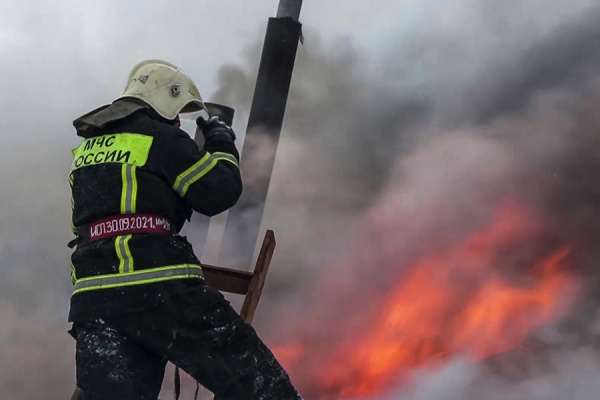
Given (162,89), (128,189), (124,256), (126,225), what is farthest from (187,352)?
(162,89)

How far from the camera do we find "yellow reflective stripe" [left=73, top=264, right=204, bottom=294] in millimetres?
2549

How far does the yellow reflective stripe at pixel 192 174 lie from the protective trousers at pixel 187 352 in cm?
40

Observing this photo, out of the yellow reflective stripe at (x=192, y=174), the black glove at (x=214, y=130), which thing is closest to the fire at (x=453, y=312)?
the black glove at (x=214, y=130)

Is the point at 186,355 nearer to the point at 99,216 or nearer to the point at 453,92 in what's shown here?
the point at 99,216

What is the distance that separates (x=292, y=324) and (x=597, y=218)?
3023 millimetres

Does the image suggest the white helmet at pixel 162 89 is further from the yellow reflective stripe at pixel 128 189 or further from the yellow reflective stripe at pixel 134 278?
the yellow reflective stripe at pixel 134 278

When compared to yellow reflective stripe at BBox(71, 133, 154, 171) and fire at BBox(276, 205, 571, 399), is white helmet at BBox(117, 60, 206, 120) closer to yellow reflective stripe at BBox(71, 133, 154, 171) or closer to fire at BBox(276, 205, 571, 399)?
yellow reflective stripe at BBox(71, 133, 154, 171)

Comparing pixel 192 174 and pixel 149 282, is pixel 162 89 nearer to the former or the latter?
pixel 192 174

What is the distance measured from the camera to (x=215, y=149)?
2.86m

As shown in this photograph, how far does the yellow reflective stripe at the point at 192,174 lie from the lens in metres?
2.66

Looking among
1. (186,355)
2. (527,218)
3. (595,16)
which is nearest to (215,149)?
(186,355)

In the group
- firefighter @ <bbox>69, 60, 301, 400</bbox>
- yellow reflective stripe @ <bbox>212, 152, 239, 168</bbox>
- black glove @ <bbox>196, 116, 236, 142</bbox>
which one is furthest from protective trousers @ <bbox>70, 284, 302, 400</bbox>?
black glove @ <bbox>196, 116, 236, 142</bbox>

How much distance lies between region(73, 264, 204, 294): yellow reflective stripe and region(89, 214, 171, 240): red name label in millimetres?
163

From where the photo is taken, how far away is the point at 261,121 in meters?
6.61
